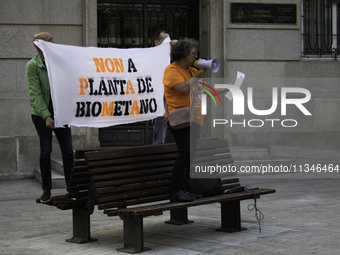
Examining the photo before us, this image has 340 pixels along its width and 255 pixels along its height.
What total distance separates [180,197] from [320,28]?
8.99m

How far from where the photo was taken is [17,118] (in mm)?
11430

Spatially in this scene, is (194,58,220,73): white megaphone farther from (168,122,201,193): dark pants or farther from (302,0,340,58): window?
(302,0,340,58): window

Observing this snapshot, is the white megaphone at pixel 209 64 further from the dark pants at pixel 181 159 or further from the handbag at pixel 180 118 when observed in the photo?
the dark pants at pixel 181 159

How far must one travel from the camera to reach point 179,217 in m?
6.84

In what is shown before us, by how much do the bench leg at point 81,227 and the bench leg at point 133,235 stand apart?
52 centimetres

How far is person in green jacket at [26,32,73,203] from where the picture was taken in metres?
6.48

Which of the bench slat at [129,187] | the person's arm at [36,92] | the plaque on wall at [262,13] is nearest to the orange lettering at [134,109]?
the person's arm at [36,92]

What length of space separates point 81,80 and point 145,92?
3.34 ft

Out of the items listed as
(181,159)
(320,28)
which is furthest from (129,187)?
(320,28)

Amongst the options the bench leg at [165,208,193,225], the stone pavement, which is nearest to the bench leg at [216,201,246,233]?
the stone pavement

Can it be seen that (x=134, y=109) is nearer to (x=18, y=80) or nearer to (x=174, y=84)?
(x=174, y=84)

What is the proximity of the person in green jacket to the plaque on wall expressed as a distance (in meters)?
6.64

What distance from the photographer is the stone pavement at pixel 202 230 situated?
556 centimetres

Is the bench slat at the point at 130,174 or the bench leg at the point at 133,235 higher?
the bench slat at the point at 130,174
